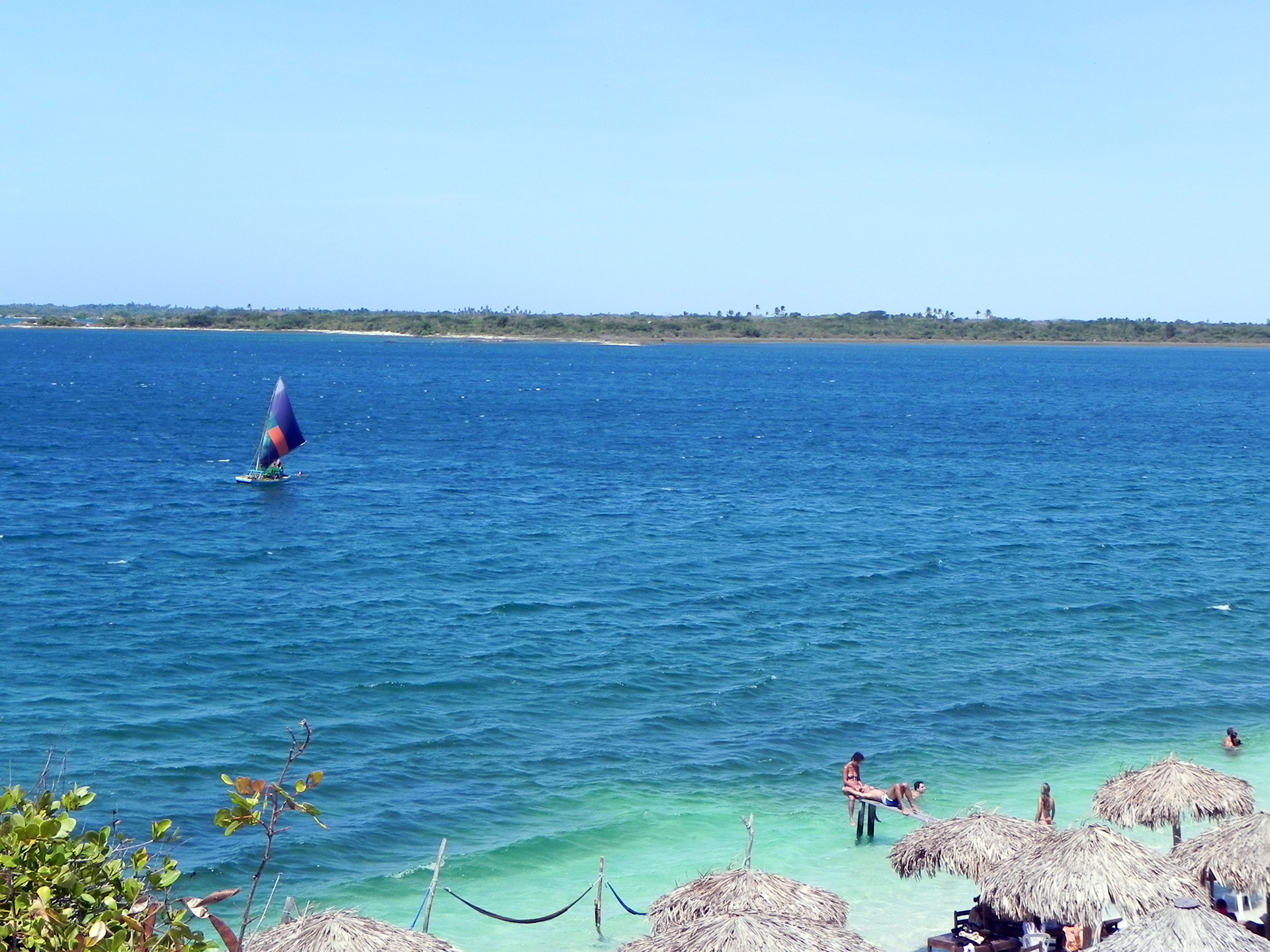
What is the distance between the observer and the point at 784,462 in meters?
65.2

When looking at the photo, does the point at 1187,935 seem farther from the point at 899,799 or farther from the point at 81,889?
the point at 81,889

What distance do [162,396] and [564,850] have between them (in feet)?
299

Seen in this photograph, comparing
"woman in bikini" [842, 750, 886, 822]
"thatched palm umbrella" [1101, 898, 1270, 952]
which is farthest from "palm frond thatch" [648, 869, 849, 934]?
"woman in bikini" [842, 750, 886, 822]

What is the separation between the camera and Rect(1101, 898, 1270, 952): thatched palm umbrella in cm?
1116

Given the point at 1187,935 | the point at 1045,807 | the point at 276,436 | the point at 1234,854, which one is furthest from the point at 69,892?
the point at 276,436

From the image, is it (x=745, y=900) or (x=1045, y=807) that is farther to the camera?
(x=1045, y=807)

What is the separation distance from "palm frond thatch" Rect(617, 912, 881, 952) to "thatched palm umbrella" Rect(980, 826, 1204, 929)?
7.45 feet

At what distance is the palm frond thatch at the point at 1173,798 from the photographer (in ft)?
52.7

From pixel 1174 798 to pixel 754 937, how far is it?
7.32 m

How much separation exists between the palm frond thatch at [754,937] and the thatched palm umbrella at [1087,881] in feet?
7.45

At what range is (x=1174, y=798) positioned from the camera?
16.1 m

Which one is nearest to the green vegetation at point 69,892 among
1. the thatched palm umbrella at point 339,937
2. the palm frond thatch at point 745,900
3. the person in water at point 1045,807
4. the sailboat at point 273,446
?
the thatched palm umbrella at point 339,937

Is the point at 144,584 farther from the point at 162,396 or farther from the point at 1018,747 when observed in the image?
the point at 162,396

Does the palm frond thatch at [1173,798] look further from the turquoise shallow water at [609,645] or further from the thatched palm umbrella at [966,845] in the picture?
the turquoise shallow water at [609,645]
